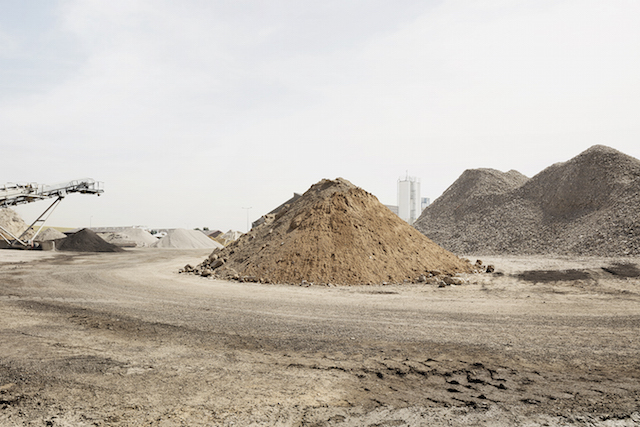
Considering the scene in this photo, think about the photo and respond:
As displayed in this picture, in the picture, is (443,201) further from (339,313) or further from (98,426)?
(98,426)

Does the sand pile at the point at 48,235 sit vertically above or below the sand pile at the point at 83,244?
above

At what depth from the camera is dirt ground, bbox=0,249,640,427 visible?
4.81 m

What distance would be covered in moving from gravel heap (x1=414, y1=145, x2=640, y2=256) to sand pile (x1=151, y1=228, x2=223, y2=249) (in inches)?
1180

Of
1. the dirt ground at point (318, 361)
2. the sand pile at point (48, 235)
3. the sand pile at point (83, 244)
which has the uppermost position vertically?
the sand pile at point (48, 235)

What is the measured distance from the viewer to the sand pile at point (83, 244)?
41.5m

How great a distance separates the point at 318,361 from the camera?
6.63m

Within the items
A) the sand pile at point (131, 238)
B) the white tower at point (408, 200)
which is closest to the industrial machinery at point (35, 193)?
the sand pile at point (131, 238)

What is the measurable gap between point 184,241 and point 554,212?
44199mm

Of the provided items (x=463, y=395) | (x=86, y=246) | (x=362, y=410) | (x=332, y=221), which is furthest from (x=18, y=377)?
(x=86, y=246)

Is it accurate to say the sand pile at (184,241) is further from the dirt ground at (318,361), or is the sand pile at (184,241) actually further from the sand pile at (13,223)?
the dirt ground at (318,361)

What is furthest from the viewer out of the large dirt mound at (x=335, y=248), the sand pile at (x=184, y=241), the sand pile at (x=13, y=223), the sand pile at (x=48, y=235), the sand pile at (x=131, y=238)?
the sand pile at (x=131, y=238)

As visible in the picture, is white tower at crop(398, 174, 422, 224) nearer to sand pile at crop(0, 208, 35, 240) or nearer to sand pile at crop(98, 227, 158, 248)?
sand pile at crop(98, 227, 158, 248)

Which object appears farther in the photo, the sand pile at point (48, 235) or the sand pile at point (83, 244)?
the sand pile at point (48, 235)

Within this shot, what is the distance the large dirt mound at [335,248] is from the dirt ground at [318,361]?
4620 mm
